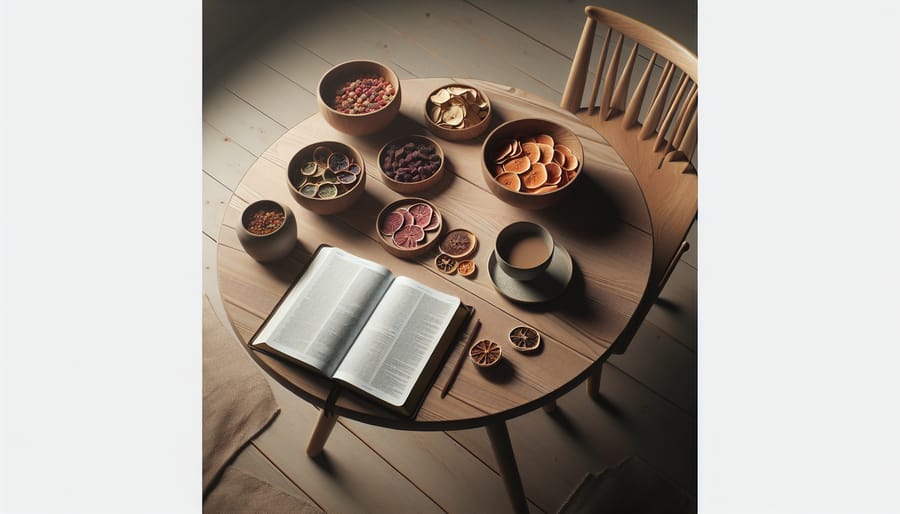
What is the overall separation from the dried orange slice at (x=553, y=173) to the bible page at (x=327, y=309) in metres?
0.42

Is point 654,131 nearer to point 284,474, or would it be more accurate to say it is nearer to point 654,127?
point 654,127

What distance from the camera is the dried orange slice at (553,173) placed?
56.4 inches

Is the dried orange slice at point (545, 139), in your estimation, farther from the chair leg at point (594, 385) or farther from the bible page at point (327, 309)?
the chair leg at point (594, 385)

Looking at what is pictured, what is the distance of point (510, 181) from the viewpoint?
4.70 feet

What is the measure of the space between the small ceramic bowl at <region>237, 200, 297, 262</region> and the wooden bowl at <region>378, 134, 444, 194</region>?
0.77ft

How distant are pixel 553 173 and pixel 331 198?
0.50 meters

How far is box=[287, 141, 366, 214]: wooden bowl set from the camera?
142 cm

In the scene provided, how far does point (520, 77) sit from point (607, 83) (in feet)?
3.04

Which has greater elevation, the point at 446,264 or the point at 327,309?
the point at 446,264

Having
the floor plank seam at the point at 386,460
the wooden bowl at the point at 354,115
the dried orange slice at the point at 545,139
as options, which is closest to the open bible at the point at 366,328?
the wooden bowl at the point at 354,115

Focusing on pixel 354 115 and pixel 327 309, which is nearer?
pixel 327 309

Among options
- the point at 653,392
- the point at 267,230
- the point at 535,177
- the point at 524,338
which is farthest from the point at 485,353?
the point at 653,392

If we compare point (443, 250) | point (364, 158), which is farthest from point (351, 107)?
point (443, 250)

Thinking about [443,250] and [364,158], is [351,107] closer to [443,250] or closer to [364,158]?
[364,158]
